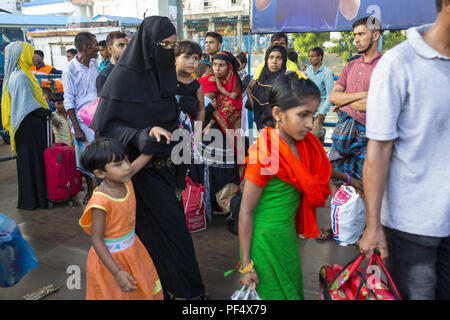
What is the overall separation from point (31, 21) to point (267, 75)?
49.3ft

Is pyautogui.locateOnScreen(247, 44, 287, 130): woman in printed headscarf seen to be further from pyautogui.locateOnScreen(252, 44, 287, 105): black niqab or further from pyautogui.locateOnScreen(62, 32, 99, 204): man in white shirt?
pyautogui.locateOnScreen(62, 32, 99, 204): man in white shirt

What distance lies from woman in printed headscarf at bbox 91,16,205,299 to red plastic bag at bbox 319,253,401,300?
3.38ft

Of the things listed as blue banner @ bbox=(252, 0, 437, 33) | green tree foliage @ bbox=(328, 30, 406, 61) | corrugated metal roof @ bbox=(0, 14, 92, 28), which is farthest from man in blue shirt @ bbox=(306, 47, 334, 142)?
corrugated metal roof @ bbox=(0, 14, 92, 28)

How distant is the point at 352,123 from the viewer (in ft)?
10.3

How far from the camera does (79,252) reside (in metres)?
3.30

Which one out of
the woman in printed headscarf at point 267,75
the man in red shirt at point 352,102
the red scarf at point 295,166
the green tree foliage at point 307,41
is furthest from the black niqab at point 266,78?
the green tree foliage at point 307,41

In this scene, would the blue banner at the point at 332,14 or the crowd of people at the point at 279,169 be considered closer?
the crowd of people at the point at 279,169

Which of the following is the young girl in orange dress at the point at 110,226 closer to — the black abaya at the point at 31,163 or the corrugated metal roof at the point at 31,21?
the black abaya at the point at 31,163

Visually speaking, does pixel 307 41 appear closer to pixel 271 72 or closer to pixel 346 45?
pixel 346 45

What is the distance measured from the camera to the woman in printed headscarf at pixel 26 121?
4180 mm

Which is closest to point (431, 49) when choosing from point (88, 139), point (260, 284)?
point (260, 284)

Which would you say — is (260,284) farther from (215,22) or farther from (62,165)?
(215,22)

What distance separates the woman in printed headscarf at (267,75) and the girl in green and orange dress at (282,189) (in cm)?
206

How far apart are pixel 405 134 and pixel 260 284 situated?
952 millimetres
